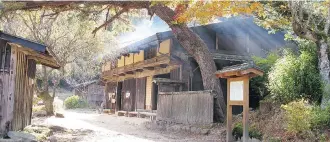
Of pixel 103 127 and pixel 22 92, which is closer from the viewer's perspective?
pixel 22 92

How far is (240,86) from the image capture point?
9898mm

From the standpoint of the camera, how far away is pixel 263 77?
15547mm

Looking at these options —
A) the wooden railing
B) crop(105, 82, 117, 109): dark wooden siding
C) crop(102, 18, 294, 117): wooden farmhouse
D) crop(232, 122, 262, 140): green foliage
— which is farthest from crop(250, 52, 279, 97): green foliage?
crop(105, 82, 117, 109): dark wooden siding

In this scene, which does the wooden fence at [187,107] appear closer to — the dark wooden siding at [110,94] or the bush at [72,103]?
the dark wooden siding at [110,94]

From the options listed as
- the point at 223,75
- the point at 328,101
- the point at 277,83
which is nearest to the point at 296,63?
the point at 277,83

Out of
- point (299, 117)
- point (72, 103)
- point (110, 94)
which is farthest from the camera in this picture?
point (72, 103)

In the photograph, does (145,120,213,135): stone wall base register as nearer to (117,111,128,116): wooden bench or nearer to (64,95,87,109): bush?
(117,111,128,116): wooden bench

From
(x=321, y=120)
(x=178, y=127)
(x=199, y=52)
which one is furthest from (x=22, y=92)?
(x=321, y=120)

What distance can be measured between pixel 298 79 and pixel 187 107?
5.54 meters

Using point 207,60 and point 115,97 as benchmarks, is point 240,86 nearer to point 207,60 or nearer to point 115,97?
point 207,60

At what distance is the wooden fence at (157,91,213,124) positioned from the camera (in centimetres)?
1366

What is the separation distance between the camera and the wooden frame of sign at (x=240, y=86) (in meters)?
9.45

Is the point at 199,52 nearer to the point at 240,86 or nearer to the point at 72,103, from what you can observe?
the point at 240,86

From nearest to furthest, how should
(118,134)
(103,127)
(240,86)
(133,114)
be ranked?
(240,86)
(118,134)
(103,127)
(133,114)
